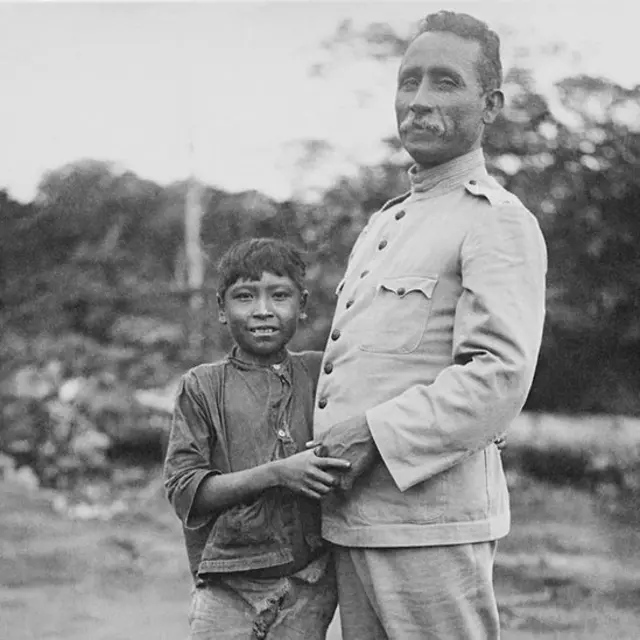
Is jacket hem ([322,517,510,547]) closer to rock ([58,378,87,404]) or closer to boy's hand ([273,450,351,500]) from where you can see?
boy's hand ([273,450,351,500])

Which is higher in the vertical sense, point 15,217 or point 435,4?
point 435,4

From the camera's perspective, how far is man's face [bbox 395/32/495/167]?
207 cm

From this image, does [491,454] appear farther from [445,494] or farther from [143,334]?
[143,334]

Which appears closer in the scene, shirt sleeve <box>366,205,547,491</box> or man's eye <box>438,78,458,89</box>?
shirt sleeve <box>366,205,547,491</box>

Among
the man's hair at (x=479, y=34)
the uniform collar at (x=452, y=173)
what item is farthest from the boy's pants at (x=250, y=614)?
the man's hair at (x=479, y=34)

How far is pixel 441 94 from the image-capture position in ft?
6.80

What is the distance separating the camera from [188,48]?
4523 millimetres

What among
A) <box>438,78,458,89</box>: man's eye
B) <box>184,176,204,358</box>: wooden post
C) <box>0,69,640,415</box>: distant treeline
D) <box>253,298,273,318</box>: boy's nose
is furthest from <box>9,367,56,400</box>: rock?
<box>438,78,458,89</box>: man's eye

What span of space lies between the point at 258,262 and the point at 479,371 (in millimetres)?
610

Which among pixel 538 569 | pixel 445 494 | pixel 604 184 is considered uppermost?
pixel 604 184

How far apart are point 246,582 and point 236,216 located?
105 inches

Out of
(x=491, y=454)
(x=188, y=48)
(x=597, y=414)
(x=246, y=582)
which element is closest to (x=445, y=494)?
(x=491, y=454)

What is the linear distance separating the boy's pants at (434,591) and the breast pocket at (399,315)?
1.35 feet

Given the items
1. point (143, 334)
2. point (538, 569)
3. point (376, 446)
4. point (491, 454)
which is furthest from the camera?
point (143, 334)
